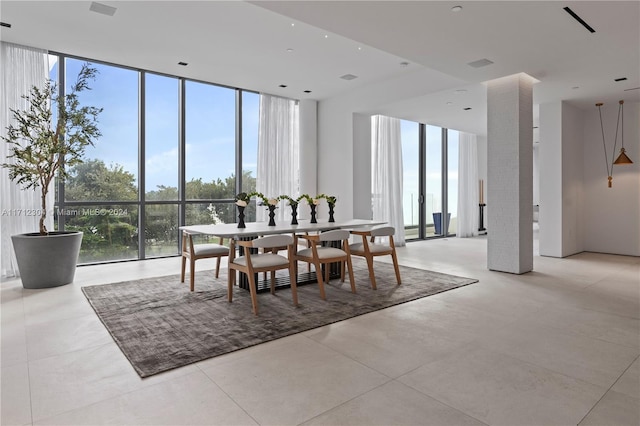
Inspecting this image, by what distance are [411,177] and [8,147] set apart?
760 centimetres

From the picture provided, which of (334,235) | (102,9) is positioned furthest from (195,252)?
(102,9)

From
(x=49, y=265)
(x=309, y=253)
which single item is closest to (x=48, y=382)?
(x=309, y=253)

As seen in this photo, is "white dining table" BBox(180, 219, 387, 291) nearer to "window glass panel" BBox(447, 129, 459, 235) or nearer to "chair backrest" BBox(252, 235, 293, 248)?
"chair backrest" BBox(252, 235, 293, 248)

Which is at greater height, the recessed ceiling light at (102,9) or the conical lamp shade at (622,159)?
the recessed ceiling light at (102,9)

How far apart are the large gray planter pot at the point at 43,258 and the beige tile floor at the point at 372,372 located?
59 centimetres

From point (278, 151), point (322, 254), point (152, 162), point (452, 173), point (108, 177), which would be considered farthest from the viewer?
point (452, 173)

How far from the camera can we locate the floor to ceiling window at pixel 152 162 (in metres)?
5.90

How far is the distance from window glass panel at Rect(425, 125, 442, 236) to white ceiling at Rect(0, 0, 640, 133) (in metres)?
2.72

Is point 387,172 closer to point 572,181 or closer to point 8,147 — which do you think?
point 572,181

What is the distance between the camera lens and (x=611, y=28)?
12.2ft

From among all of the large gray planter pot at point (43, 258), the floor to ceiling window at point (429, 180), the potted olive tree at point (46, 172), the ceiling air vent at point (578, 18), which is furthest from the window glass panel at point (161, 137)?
the ceiling air vent at point (578, 18)

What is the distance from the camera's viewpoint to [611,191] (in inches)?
278

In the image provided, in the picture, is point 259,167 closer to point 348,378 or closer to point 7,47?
point 7,47

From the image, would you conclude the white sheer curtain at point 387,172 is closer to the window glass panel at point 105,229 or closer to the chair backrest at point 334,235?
the chair backrest at point 334,235
